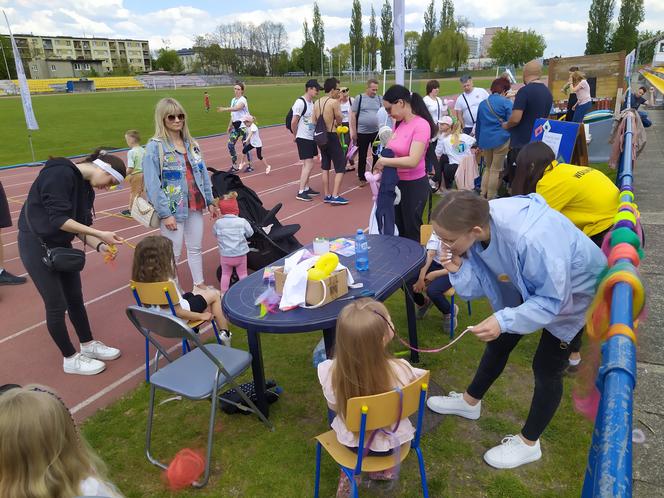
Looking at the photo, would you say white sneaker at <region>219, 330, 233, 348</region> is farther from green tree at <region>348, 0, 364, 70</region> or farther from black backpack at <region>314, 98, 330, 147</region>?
green tree at <region>348, 0, 364, 70</region>

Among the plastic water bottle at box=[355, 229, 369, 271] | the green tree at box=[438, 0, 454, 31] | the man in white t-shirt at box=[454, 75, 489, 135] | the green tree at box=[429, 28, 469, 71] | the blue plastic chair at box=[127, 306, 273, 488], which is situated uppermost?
the green tree at box=[438, 0, 454, 31]

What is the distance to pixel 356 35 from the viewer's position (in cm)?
9300

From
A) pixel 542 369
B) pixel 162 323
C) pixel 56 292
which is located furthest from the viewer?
pixel 56 292

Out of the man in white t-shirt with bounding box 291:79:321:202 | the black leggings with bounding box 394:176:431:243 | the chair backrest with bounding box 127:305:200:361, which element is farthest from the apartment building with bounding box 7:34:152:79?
the chair backrest with bounding box 127:305:200:361

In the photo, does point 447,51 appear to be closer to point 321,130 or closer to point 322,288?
point 321,130

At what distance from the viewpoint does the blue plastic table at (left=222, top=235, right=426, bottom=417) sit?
2732mm

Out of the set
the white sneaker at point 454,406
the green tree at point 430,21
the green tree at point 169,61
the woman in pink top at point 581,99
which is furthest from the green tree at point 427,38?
the white sneaker at point 454,406

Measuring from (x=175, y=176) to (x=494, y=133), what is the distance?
5.02 m

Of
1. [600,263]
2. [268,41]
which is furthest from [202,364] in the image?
[268,41]

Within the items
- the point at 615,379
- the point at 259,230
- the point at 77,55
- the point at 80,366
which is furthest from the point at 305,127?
the point at 77,55

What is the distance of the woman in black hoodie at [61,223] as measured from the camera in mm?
3324

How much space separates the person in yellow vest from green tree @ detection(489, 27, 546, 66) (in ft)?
254

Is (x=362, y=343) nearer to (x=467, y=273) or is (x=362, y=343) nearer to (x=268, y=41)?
(x=467, y=273)

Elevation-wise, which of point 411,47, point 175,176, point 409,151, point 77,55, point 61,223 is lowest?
point 61,223
